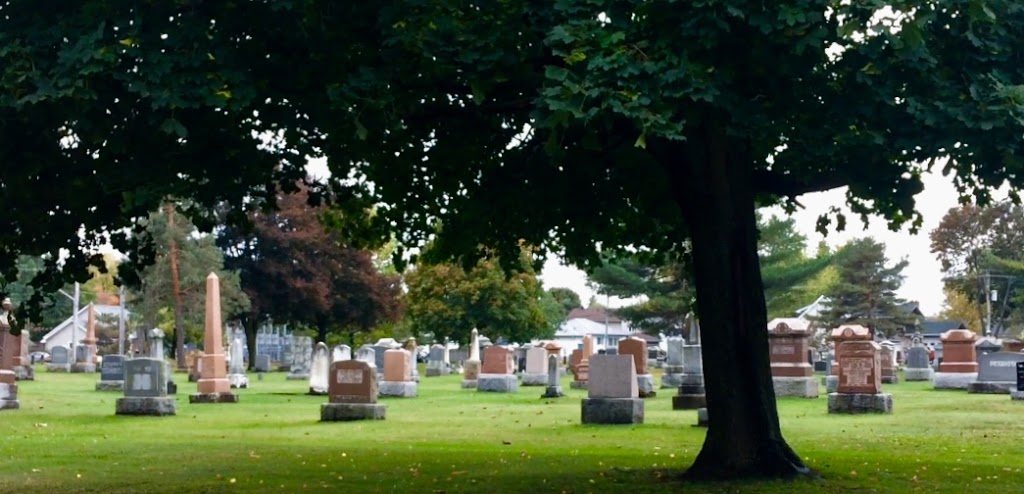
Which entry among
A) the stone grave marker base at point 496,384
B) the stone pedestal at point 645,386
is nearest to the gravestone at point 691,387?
the stone pedestal at point 645,386

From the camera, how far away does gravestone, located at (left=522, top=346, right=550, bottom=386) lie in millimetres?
43066

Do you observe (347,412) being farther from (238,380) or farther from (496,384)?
(238,380)

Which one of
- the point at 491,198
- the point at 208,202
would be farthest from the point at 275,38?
the point at 491,198

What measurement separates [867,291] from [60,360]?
162 feet

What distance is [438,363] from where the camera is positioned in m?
57.1

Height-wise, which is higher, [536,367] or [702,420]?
[536,367]

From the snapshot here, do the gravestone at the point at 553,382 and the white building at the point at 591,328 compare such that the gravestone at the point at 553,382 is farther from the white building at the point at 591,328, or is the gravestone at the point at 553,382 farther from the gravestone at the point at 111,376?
the white building at the point at 591,328

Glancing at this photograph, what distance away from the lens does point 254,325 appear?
69.7 m

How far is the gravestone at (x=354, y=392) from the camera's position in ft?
80.0

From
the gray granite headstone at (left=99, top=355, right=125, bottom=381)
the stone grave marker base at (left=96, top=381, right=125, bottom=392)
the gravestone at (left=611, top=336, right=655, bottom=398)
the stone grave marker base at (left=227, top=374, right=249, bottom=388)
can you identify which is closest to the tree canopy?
the gravestone at (left=611, top=336, right=655, bottom=398)

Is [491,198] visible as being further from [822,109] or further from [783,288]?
[783,288]

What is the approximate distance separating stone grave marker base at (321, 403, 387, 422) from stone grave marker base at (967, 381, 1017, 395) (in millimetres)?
17042

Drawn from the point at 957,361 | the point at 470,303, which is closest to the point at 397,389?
the point at 957,361

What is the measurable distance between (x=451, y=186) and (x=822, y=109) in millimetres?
5205
